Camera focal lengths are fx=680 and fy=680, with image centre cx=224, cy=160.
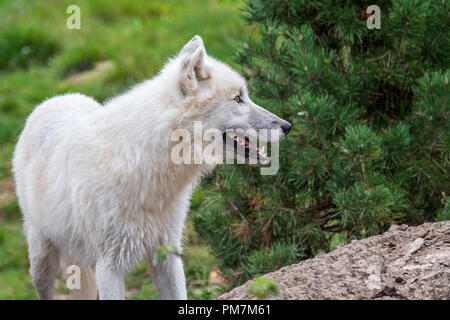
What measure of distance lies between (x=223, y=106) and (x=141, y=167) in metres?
0.63

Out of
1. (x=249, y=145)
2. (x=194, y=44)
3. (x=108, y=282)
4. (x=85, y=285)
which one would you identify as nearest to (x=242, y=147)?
(x=249, y=145)

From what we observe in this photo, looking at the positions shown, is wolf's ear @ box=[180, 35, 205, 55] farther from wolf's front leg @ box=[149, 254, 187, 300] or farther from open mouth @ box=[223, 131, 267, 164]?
wolf's front leg @ box=[149, 254, 187, 300]

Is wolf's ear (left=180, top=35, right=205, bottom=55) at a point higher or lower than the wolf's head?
higher

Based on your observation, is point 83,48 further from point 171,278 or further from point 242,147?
point 242,147

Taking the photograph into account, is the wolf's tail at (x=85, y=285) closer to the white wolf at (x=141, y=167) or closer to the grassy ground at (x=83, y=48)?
the white wolf at (x=141, y=167)

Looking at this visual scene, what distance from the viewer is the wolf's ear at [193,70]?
4.09 meters

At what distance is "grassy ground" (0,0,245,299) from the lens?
921 centimetres

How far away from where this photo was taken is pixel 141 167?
4215 mm

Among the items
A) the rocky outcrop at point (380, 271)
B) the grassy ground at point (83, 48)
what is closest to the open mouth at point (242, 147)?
the rocky outcrop at point (380, 271)

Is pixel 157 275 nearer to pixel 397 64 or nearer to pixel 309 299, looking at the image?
pixel 309 299

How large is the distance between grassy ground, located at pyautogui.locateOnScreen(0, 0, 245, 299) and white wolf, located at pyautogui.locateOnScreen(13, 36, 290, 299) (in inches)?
122

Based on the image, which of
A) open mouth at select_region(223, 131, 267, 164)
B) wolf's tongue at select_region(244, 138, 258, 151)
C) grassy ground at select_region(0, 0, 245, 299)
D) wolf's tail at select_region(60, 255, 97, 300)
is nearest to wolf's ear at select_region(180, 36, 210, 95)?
open mouth at select_region(223, 131, 267, 164)

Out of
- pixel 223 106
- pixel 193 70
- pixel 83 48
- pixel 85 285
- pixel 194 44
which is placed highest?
pixel 83 48
